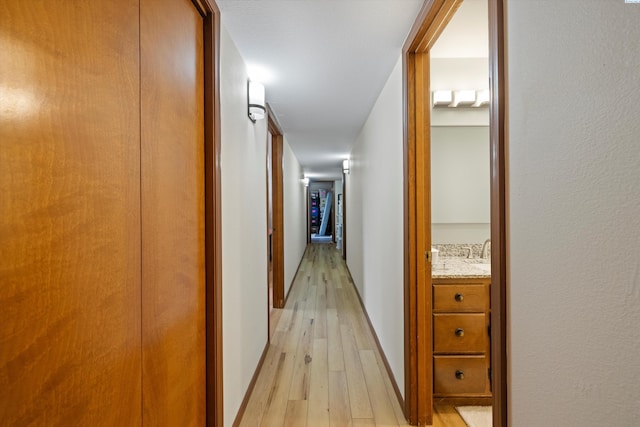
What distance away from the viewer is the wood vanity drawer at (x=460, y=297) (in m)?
1.90

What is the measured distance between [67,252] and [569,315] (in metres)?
1.04

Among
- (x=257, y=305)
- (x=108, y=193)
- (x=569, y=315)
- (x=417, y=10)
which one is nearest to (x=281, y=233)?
(x=257, y=305)

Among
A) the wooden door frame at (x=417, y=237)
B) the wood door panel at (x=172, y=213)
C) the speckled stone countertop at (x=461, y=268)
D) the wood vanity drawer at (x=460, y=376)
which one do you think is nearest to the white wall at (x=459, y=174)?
the speckled stone countertop at (x=461, y=268)

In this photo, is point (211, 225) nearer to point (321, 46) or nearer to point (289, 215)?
point (321, 46)

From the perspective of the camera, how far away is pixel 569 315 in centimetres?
63

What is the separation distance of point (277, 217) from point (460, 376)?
2595 millimetres

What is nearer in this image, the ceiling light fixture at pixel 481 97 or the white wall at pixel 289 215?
the ceiling light fixture at pixel 481 97

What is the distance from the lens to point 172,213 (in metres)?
1.08

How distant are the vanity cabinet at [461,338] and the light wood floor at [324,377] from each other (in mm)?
189

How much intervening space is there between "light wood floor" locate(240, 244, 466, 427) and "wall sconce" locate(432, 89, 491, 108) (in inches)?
84.5

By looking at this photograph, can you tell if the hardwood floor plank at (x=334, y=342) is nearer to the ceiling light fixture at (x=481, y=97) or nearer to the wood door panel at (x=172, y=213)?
the wood door panel at (x=172, y=213)

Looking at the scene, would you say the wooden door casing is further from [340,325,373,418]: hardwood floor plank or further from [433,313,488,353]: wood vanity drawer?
[433,313,488,353]: wood vanity drawer

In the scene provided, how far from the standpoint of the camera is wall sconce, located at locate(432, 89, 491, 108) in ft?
7.64

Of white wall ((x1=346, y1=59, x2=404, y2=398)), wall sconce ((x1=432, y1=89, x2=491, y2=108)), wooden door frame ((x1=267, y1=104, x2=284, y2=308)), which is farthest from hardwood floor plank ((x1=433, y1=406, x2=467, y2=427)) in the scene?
wooden door frame ((x1=267, y1=104, x2=284, y2=308))
